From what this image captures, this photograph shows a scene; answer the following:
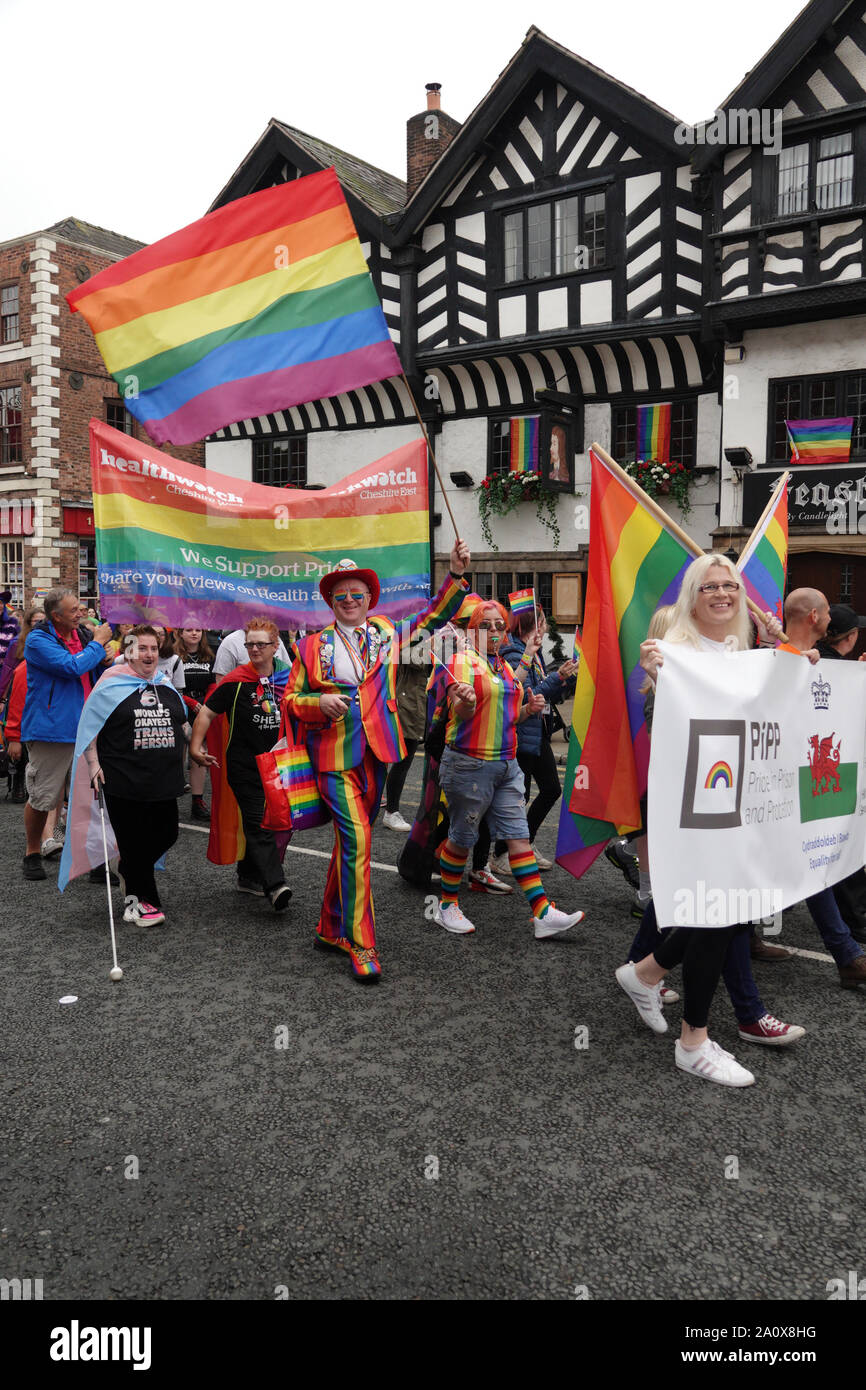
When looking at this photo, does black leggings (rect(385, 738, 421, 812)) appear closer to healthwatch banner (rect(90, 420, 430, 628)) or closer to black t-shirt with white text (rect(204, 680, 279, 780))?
black t-shirt with white text (rect(204, 680, 279, 780))

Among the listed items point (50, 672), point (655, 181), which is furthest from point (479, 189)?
point (50, 672)

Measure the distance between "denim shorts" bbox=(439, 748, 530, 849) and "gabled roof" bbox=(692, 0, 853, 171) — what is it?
44.1 ft

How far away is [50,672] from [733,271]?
510 inches

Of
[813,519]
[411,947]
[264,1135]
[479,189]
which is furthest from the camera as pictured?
[479,189]

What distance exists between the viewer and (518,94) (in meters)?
17.2

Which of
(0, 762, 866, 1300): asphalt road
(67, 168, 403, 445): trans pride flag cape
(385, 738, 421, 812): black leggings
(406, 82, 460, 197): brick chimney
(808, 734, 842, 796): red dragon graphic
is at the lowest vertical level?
(0, 762, 866, 1300): asphalt road

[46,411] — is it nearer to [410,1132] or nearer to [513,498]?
[513,498]

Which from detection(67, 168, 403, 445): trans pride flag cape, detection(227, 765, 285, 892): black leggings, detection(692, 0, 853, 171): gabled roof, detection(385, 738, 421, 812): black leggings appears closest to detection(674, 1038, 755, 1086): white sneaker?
detection(227, 765, 285, 892): black leggings

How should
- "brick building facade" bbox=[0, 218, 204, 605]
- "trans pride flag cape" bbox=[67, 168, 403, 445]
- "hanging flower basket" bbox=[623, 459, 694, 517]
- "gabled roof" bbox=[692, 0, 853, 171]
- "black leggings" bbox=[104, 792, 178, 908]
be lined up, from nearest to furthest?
"trans pride flag cape" bbox=[67, 168, 403, 445] < "black leggings" bbox=[104, 792, 178, 908] < "gabled roof" bbox=[692, 0, 853, 171] < "hanging flower basket" bbox=[623, 459, 694, 517] < "brick building facade" bbox=[0, 218, 204, 605]

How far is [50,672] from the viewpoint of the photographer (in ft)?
22.5

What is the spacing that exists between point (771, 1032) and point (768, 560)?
2435 millimetres

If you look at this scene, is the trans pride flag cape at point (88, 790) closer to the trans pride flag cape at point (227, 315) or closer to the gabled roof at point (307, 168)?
the trans pride flag cape at point (227, 315)

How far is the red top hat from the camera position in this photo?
513 cm
